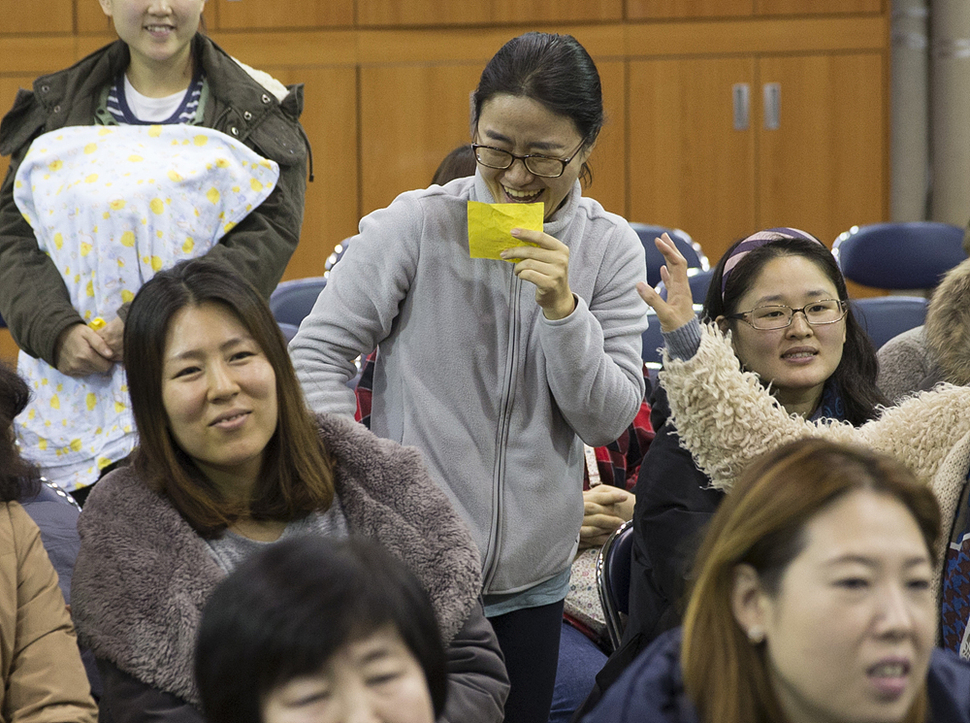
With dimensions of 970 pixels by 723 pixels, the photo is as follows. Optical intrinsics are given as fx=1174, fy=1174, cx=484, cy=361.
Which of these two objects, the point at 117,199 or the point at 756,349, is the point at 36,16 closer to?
the point at 117,199

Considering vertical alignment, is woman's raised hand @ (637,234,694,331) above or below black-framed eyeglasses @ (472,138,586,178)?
below

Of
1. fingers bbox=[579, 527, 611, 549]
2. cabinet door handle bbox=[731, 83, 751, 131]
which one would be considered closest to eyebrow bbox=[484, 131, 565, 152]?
fingers bbox=[579, 527, 611, 549]

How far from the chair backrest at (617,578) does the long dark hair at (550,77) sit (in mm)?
686

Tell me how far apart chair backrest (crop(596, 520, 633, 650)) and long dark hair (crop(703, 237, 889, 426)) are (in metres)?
0.44

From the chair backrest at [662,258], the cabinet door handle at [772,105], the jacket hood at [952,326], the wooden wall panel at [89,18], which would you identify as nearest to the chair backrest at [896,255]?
the chair backrest at [662,258]

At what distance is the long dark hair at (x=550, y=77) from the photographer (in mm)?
1696

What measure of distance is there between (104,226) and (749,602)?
63.3 inches

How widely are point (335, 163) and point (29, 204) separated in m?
3.17

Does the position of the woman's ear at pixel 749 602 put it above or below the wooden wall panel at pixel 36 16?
below

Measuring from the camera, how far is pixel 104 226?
7.49 ft

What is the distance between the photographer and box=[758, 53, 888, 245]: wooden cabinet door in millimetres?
5484

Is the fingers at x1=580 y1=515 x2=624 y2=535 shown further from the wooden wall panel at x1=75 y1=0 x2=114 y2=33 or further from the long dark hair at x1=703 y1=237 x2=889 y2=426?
the wooden wall panel at x1=75 y1=0 x2=114 y2=33

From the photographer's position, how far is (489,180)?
178 centimetres

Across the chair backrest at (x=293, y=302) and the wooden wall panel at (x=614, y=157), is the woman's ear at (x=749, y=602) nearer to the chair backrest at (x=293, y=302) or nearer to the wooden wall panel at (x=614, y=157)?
the chair backrest at (x=293, y=302)
